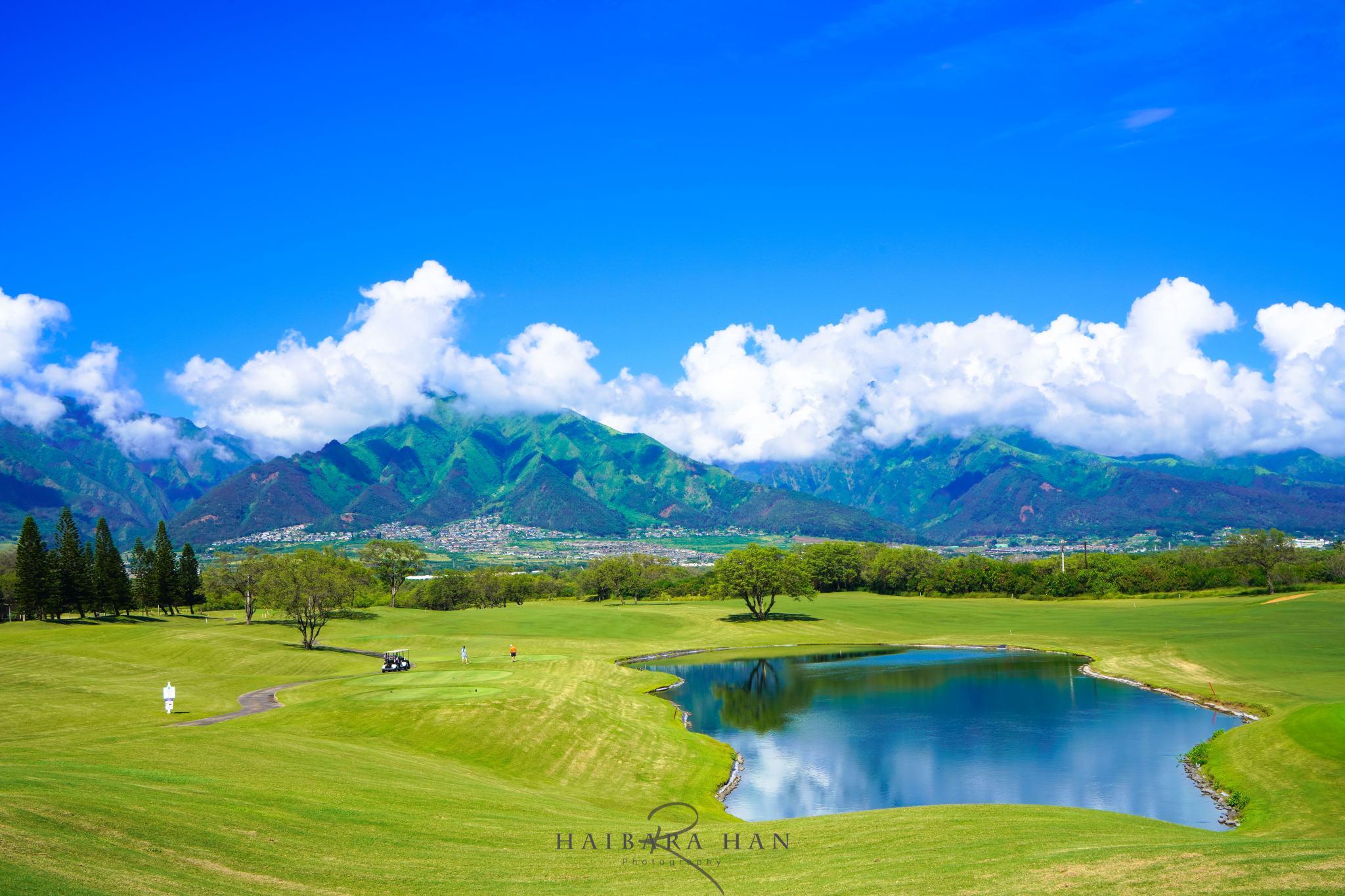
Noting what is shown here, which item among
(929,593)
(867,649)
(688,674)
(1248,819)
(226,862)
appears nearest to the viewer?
(226,862)

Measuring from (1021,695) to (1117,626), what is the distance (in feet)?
143

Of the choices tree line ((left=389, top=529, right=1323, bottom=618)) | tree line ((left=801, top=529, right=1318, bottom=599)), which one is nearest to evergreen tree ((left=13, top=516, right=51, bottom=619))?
tree line ((left=389, top=529, right=1323, bottom=618))

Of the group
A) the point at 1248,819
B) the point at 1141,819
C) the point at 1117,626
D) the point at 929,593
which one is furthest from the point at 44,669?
the point at 929,593

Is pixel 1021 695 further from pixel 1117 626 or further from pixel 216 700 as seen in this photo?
pixel 216 700

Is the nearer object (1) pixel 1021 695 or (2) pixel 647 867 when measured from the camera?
(2) pixel 647 867

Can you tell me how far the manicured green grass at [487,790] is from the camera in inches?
603

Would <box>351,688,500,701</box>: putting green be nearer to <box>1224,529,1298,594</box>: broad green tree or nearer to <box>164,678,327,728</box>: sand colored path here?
<box>164,678,327,728</box>: sand colored path

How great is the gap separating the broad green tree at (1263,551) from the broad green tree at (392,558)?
5330 inches

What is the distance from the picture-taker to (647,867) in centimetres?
1928

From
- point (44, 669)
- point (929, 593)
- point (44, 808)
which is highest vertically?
point (44, 808)

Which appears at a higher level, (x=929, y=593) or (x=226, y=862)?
(x=226, y=862)

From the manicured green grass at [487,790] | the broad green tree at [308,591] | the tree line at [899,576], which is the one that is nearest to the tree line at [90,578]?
the manicured green grass at [487,790]

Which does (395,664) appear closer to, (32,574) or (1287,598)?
(32,574)

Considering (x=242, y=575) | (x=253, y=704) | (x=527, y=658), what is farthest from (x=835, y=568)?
(x=253, y=704)
